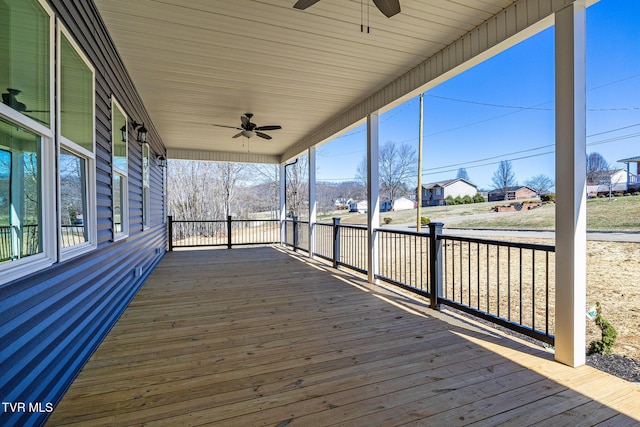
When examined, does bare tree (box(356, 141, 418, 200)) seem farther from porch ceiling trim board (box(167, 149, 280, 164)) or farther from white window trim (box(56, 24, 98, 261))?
white window trim (box(56, 24, 98, 261))

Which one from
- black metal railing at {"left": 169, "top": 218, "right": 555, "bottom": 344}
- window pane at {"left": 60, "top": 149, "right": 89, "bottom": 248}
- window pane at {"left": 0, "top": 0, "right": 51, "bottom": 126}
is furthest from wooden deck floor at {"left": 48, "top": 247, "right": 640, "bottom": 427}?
window pane at {"left": 0, "top": 0, "right": 51, "bottom": 126}

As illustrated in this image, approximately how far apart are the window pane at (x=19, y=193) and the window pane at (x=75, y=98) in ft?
1.67

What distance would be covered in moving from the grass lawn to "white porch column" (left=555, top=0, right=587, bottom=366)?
102cm

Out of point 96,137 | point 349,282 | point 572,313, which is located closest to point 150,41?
point 96,137

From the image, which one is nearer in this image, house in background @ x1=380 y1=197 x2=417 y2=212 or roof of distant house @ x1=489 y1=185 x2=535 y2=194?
roof of distant house @ x1=489 y1=185 x2=535 y2=194

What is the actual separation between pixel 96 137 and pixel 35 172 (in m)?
1.24

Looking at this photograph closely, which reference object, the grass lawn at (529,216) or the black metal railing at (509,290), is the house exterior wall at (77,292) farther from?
the grass lawn at (529,216)

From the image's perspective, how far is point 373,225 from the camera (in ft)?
15.6

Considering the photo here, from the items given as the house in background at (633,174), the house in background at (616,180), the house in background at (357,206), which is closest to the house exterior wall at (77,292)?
the house in background at (616,180)

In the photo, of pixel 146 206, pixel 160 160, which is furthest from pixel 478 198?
pixel 146 206

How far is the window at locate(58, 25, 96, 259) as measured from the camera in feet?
6.59

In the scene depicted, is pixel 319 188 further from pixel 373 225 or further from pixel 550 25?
pixel 550 25

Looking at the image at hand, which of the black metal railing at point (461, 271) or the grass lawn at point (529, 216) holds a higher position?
the grass lawn at point (529, 216)

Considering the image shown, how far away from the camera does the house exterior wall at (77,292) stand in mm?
1391
